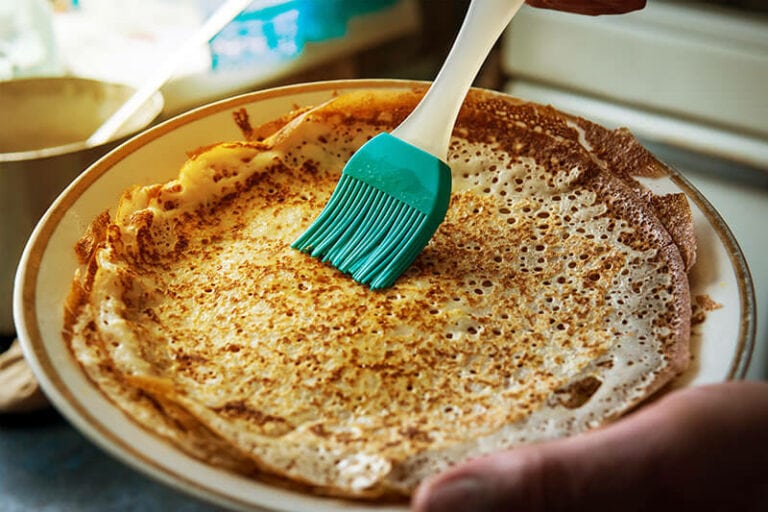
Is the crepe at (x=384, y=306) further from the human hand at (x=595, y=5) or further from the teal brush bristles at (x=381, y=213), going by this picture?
the human hand at (x=595, y=5)

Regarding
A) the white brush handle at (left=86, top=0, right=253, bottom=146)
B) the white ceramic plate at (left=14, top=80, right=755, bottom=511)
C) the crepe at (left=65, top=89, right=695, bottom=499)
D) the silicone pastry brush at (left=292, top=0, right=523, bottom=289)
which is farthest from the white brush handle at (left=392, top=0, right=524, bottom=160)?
the white brush handle at (left=86, top=0, right=253, bottom=146)

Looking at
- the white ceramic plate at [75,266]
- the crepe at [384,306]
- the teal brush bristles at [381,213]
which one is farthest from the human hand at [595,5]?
the teal brush bristles at [381,213]

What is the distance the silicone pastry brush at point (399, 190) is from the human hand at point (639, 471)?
0.38m

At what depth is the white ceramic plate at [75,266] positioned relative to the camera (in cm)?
68

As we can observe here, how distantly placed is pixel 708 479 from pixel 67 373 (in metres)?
0.55

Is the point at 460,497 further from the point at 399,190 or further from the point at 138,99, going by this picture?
the point at 138,99

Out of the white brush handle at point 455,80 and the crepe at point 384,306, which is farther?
the white brush handle at point 455,80

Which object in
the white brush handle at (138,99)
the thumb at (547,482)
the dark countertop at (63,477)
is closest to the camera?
the thumb at (547,482)

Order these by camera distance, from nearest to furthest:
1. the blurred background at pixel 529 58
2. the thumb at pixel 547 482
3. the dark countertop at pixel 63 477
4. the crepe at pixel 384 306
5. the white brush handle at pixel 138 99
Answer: the thumb at pixel 547 482, the crepe at pixel 384 306, the dark countertop at pixel 63 477, the white brush handle at pixel 138 99, the blurred background at pixel 529 58

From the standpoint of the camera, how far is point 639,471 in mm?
603

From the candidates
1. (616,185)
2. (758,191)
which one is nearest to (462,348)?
(616,185)

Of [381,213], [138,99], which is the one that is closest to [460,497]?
[381,213]

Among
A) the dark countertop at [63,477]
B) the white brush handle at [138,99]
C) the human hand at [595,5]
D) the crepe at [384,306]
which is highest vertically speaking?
the human hand at [595,5]

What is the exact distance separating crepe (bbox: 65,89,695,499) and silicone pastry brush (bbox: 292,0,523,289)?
0.03 meters
